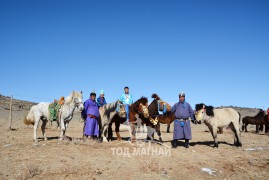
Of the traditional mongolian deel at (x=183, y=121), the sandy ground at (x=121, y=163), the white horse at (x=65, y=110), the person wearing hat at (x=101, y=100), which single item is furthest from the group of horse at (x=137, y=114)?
the sandy ground at (x=121, y=163)

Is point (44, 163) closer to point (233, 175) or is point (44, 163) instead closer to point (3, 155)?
point (3, 155)

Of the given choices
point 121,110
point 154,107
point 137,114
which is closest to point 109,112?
point 121,110

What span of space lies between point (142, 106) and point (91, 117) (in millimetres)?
2182

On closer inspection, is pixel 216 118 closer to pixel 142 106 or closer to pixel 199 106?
pixel 199 106

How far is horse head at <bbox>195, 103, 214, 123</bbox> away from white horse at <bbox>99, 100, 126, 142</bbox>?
124 inches

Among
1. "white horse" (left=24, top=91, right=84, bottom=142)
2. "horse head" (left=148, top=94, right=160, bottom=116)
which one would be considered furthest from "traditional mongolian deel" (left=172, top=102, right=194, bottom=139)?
"white horse" (left=24, top=91, right=84, bottom=142)

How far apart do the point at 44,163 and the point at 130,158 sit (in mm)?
2506

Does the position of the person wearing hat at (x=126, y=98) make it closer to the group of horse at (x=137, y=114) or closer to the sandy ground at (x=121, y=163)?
the group of horse at (x=137, y=114)

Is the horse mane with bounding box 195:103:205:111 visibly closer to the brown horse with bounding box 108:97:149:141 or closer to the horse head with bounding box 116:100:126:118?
the brown horse with bounding box 108:97:149:141

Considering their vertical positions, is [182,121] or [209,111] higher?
[209,111]

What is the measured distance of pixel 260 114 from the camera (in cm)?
2030

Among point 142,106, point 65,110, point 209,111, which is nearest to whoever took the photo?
point 142,106

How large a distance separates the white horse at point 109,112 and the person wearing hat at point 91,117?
510 millimetres

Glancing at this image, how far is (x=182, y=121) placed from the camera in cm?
999
